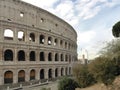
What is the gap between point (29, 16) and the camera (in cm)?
3372

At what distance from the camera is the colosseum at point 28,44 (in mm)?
29938

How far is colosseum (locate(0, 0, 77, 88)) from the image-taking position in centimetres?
2994

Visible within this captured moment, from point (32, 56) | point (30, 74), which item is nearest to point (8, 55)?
point (32, 56)

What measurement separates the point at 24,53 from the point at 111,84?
1822 centimetres

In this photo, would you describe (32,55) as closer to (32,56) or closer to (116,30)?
(32,56)

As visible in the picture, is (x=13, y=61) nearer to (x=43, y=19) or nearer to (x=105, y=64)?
(x=43, y=19)

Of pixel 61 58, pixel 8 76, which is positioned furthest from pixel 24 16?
pixel 61 58

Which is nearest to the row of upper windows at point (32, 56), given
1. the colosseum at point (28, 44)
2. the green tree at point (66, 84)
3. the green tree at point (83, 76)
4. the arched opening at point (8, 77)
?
the colosseum at point (28, 44)

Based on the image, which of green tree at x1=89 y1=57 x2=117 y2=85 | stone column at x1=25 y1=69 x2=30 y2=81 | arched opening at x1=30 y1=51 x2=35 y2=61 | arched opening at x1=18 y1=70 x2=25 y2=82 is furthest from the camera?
arched opening at x1=30 y1=51 x2=35 y2=61

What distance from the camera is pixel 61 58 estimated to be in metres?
44.8

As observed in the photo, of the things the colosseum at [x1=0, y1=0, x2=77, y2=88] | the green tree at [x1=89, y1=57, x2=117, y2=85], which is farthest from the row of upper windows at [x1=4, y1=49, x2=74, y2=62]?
the green tree at [x1=89, y1=57, x2=117, y2=85]

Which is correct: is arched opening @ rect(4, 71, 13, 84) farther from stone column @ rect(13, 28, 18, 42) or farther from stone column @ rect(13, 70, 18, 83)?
stone column @ rect(13, 28, 18, 42)

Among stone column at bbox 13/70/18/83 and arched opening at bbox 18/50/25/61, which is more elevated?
arched opening at bbox 18/50/25/61

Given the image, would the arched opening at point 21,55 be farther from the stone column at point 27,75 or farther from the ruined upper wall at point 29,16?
the ruined upper wall at point 29,16
